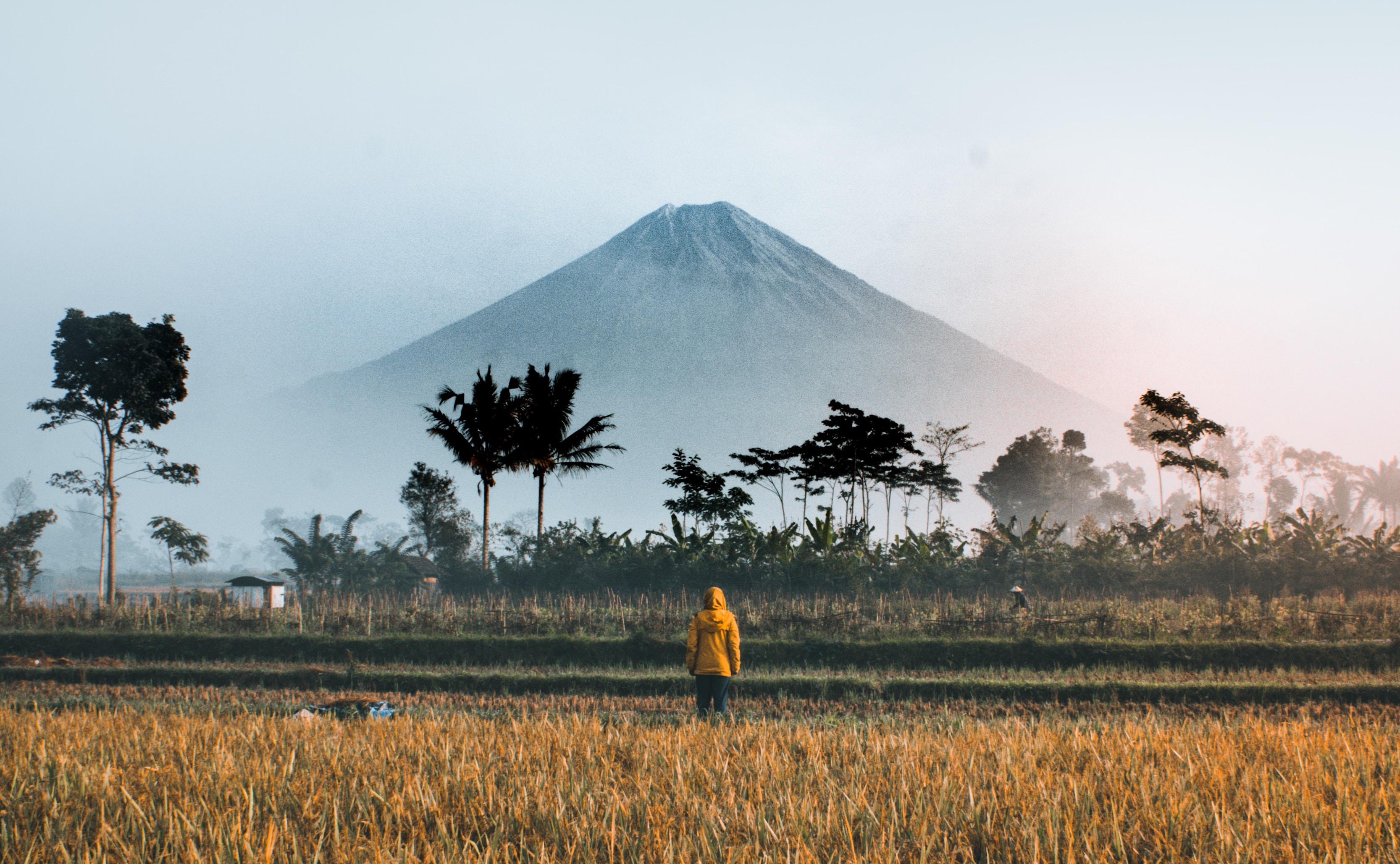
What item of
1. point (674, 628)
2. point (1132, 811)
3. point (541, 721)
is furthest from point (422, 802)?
point (674, 628)

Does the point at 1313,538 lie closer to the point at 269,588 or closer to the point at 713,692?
the point at 713,692

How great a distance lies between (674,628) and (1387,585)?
20587mm

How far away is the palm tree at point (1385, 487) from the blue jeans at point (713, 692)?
141845 mm

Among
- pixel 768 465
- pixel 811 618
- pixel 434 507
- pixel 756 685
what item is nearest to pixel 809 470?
pixel 768 465

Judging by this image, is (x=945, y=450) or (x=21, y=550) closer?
(x=21, y=550)

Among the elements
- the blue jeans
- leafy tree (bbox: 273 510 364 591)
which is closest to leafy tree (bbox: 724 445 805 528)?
leafy tree (bbox: 273 510 364 591)

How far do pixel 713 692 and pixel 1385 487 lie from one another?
5951 inches

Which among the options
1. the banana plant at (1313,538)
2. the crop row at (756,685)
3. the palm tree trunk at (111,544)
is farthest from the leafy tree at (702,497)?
the palm tree trunk at (111,544)

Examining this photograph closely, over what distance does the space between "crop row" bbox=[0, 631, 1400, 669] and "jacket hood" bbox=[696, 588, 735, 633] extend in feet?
24.0

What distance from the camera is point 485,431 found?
33594 mm

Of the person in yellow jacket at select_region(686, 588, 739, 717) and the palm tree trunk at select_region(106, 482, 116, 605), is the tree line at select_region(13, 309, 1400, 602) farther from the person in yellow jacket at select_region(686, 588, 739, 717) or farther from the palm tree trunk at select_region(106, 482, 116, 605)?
the person in yellow jacket at select_region(686, 588, 739, 717)

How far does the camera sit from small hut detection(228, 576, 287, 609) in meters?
25.8

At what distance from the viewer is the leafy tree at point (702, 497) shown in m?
31.8

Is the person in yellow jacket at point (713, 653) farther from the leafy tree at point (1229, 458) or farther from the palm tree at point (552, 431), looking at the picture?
the leafy tree at point (1229, 458)
